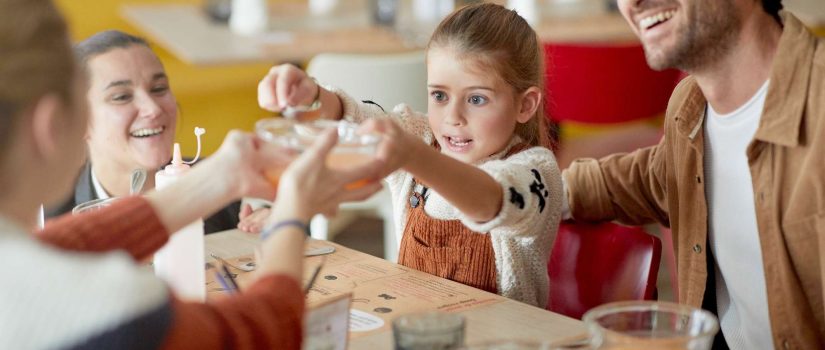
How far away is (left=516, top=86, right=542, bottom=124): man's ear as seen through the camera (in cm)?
210

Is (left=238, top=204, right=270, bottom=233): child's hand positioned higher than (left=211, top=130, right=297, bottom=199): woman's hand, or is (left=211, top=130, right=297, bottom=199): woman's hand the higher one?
(left=211, top=130, right=297, bottom=199): woman's hand

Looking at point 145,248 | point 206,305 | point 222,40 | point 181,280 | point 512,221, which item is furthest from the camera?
A: point 222,40

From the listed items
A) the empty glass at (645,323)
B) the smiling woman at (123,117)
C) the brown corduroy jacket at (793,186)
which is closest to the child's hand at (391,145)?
the empty glass at (645,323)

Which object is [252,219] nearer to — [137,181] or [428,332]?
[137,181]

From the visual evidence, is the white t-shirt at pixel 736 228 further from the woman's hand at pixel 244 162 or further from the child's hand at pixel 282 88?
the woman's hand at pixel 244 162

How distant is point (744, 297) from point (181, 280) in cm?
97

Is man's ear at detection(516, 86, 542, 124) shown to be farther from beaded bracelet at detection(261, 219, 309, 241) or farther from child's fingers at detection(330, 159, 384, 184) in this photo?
beaded bracelet at detection(261, 219, 309, 241)

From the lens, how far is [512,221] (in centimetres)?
179

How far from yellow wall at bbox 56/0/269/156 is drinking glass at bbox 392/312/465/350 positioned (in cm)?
337

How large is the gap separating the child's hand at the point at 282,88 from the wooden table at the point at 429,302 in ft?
1.00

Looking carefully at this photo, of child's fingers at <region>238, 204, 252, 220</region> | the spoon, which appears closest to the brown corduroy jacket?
child's fingers at <region>238, 204, 252, 220</region>

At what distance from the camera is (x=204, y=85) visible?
4.61 meters

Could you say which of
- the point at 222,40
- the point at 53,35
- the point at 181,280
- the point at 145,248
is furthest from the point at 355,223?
the point at 53,35

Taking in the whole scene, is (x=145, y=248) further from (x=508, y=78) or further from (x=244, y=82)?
(x=244, y=82)
